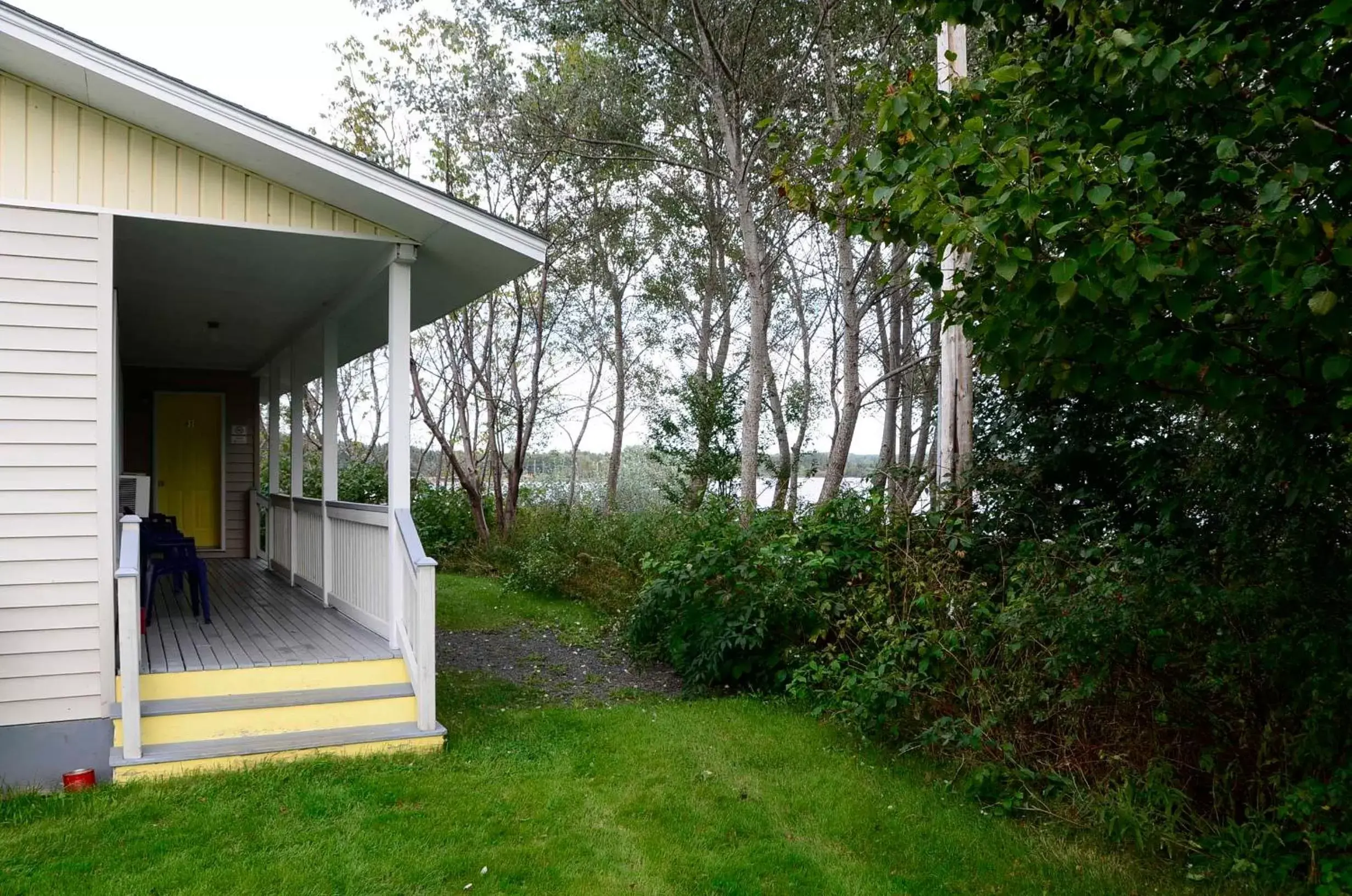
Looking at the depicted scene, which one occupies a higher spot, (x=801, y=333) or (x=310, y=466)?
(x=801, y=333)

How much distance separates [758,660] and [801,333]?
623 inches

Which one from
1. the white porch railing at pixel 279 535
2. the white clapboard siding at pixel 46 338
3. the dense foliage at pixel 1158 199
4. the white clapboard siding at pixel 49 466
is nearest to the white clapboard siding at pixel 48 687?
the white clapboard siding at pixel 49 466

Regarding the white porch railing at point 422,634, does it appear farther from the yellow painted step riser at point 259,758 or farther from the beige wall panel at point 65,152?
the beige wall panel at point 65,152

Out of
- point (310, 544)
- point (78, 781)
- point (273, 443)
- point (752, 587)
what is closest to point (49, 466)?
point (78, 781)

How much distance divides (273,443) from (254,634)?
210 inches

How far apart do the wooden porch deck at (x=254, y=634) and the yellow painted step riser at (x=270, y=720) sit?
315 mm

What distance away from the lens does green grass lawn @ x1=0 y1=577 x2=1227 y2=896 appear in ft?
11.4

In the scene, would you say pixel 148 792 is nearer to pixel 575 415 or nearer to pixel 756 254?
pixel 756 254

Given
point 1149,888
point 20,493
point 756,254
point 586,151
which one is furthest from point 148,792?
point 586,151

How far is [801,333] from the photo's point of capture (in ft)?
70.5

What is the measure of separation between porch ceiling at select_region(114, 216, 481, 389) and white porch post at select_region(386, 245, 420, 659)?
0.23 metres

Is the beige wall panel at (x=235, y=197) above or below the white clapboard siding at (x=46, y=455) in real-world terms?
above

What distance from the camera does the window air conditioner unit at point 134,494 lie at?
24.2 feet

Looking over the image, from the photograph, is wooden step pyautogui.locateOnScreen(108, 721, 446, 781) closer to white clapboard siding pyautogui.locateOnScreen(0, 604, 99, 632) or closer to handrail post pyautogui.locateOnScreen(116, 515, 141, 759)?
handrail post pyautogui.locateOnScreen(116, 515, 141, 759)
